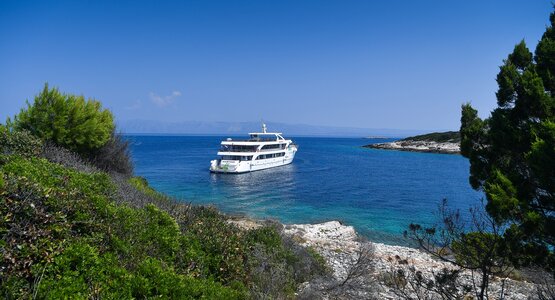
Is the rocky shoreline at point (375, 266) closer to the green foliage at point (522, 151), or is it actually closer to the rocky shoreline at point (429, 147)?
the green foliage at point (522, 151)

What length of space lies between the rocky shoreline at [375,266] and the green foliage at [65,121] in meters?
9.51

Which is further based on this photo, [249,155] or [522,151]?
[249,155]

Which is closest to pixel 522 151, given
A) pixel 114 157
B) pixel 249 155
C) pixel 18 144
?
pixel 18 144

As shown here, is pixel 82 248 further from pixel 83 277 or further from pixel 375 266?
pixel 375 266

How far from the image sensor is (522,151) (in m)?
8.90

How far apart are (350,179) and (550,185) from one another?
34.4 metres

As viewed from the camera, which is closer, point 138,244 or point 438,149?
point 138,244

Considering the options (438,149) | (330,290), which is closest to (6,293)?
(330,290)

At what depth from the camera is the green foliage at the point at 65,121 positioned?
1438 cm

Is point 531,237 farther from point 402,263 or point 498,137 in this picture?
point 402,263

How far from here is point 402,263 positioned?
12.3 metres

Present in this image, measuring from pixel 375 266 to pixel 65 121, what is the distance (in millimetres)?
14213

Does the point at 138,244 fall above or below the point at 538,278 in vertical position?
above

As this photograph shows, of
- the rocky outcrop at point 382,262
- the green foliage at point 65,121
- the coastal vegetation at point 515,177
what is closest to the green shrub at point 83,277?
the rocky outcrop at point 382,262
